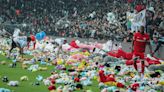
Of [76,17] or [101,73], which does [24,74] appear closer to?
[101,73]

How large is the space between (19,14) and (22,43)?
2124cm

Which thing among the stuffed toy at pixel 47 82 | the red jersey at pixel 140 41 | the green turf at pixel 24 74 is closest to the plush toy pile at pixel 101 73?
the stuffed toy at pixel 47 82

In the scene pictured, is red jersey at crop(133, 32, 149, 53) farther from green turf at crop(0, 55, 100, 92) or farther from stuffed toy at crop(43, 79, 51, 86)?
stuffed toy at crop(43, 79, 51, 86)

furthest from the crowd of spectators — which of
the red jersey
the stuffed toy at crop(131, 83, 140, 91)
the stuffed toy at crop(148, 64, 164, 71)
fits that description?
the stuffed toy at crop(131, 83, 140, 91)

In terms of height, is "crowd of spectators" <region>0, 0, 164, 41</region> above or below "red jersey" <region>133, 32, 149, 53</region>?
above

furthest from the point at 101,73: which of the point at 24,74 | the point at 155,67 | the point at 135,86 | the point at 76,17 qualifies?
the point at 76,17

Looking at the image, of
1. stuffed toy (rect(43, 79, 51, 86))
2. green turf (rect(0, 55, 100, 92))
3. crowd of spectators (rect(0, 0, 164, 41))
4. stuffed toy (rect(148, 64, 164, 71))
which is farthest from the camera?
crowd of spectators (rect(0, 0, 164, 41))

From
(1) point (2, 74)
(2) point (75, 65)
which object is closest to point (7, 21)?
(2) point (75, 65)

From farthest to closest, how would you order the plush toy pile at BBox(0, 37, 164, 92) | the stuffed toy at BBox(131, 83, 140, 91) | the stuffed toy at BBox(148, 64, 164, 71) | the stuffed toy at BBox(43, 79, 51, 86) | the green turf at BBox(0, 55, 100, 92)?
the stuffed toy at BBox(148, 64, 164, 71)
the stuffed toy at BBox(43, 79, 51, 86)
the plush toy pile at BBox(0, 37, 164, 92)
the stuffed toy at BBox(131, 83, 140, 91)
the green turf at BBox(0, 55, 100, 92)

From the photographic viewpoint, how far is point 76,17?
39.5m

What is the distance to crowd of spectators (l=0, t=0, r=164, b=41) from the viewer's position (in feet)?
99.3

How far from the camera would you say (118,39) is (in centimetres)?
2877

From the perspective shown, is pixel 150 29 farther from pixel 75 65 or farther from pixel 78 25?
pixel 78 25

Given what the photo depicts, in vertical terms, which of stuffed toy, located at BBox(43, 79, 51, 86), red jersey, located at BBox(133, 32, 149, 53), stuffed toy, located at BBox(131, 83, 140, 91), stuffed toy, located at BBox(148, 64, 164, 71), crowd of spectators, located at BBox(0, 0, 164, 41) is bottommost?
stuffed toy, located at BBox(131, 83, 140, 91)
